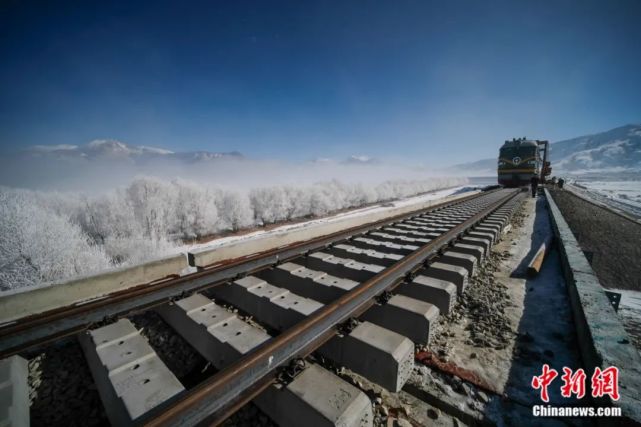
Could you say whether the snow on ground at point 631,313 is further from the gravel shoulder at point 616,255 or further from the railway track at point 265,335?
the railway track at point 265,335

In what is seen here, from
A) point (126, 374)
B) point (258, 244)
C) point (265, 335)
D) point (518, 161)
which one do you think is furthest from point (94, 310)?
point (518, 161)

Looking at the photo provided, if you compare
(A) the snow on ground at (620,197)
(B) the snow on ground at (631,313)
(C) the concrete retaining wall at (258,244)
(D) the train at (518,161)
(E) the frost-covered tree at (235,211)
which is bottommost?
(A) the snow on ground at (620,197)

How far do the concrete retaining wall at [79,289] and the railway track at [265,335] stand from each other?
2.08 feet

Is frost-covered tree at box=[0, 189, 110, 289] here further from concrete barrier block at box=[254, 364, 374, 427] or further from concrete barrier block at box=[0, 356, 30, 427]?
concrete barrier block at box=[254, 364, 374, 427]

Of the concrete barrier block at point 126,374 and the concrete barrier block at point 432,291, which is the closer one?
the concrete barrier block at point 126,374

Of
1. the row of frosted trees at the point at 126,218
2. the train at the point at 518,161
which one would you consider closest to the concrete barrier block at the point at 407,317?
the row of frosted trees at the point at 126,218

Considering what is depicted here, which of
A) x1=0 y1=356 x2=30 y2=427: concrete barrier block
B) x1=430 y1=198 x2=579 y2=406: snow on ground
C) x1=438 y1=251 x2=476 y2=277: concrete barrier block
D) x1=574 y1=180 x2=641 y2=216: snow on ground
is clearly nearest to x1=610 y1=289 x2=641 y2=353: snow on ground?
x1=430 y1=198 x2=579 y2=406: snow on ground

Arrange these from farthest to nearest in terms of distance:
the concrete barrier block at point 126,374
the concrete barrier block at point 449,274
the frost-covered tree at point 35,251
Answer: the frost-covered tree at point 35,251, the concrete barrier block at point 449,274, the concrete barrier block at point 126,374

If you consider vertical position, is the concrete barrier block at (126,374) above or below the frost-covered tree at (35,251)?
above

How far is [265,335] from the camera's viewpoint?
1.95 m

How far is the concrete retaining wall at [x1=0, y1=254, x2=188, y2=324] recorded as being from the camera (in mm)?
2836

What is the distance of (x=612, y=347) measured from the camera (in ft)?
6.39

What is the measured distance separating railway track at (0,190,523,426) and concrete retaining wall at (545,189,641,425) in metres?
1.04

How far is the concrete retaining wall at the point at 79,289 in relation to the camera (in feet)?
9.30
